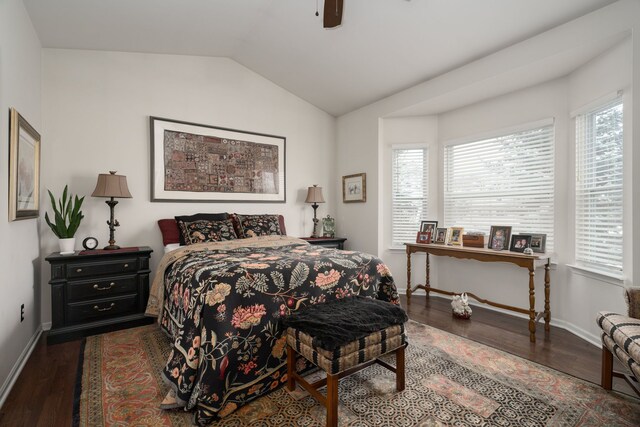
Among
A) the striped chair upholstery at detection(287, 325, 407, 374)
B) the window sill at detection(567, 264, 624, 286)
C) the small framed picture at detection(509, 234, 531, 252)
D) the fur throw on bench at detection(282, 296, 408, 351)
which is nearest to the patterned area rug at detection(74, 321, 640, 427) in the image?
the striped chair upholstery at detection(287, 325, 407, 374)

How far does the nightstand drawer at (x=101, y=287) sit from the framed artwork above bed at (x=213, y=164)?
1001 millimetres

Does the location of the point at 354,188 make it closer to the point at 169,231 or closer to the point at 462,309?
the point at 462,309

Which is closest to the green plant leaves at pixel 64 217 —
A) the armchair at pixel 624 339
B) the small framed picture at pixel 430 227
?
the small framed picture at pixel 430 227

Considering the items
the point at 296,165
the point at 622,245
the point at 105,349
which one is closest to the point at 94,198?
the point at 105,349

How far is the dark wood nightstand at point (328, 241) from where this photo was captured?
169 inches

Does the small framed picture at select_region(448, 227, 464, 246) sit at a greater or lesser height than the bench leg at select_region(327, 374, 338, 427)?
greater

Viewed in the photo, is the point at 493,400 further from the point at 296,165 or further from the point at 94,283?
the point at 296,165

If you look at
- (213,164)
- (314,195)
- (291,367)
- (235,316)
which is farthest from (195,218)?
(291,367)

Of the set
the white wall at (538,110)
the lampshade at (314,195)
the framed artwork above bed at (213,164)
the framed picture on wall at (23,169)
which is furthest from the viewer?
the lampshade at (314,195)

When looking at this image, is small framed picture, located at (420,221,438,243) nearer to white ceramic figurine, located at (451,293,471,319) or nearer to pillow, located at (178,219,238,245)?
white ceramic figurine, located at (451,293,471,319)

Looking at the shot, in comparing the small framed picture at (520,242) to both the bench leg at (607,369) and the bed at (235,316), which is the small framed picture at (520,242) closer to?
the bench leg at (607,369)

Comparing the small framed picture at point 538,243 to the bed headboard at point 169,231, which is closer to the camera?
the small framed picture at point 538,243

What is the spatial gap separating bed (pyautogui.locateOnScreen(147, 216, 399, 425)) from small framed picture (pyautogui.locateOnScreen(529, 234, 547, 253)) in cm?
190

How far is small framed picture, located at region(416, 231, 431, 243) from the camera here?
12.8ft
